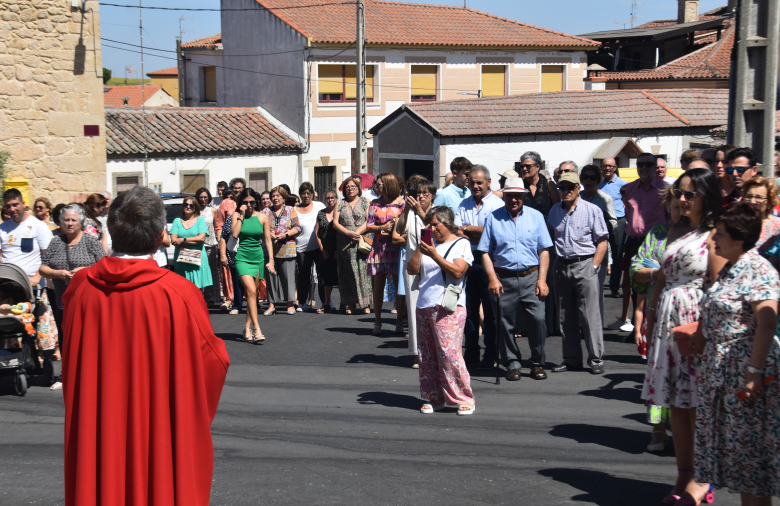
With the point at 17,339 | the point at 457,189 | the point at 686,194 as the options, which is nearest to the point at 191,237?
the point at 17,339

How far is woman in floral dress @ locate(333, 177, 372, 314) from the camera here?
11.7 metres

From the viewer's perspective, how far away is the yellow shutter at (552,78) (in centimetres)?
3919

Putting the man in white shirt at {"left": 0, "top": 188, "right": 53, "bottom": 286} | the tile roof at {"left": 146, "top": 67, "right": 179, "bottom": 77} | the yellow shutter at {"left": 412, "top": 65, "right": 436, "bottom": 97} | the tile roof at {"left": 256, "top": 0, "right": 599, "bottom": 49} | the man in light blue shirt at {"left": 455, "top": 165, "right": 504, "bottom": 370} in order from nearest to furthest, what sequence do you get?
the man in light blue shirt at {"left": 455, "top": 165, "right": 504, "bottom": 370} < the man in white shirt at {"left": 0, "top": 188, "right": 53, "bottom": 286} < the tile roof at {"left": 256, "top": 0, "right": 599, "bottom": 49} < the yellow shutter at {"left": 412, "top": 65, "right": 436, "bottom": 97} < the tile roof at {"left": 146, "top": 67, "right": 179, "bottom": 77}

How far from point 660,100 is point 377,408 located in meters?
22.3

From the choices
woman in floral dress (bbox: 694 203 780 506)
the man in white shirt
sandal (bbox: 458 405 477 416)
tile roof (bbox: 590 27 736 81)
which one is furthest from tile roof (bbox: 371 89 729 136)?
woman in floral dress (bbox: 694 203 780 506)

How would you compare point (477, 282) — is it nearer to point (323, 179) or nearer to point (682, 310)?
point (682, 310)

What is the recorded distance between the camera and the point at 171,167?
1151 inches

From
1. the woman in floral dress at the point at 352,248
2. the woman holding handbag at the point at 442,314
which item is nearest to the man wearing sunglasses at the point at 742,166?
the woman holding handbag at the point at 442,314

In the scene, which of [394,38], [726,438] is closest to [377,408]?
[726,438]

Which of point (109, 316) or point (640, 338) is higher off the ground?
point (109, 316)

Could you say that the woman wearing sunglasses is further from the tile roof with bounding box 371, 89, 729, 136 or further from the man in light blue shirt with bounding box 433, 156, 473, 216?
the tile roof with bounding box 371, 89, 729, 136

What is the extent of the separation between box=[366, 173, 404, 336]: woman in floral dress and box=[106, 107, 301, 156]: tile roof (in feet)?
65.4

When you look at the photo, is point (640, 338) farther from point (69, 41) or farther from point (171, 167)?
point (171, 167)

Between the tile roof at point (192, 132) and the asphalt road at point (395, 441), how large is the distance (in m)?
21.8
